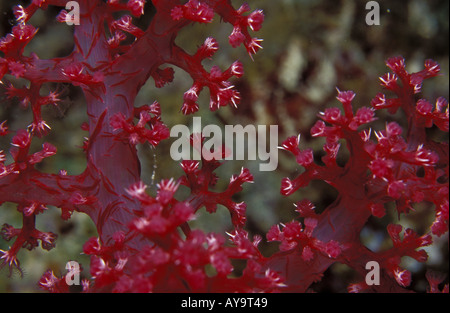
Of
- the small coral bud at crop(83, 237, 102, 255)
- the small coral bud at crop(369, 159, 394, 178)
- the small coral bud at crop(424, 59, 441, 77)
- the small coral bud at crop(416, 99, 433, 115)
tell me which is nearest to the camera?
→ the small coral bud at crop(369, 159, 394, 178)

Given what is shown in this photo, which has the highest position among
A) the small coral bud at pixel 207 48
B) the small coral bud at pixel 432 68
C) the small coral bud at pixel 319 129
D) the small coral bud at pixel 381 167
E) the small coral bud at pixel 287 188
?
the small coral bud at pixel 207 48

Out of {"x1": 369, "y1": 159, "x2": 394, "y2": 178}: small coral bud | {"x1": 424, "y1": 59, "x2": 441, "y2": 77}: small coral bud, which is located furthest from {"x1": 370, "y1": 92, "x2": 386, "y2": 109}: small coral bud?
{"x1": 369, "y1": 159, "x2": 394, "y2": 178}: small coral bud

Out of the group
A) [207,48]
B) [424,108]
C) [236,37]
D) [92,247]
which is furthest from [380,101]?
[92,247]

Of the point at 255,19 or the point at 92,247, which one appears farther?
the point at 255,19

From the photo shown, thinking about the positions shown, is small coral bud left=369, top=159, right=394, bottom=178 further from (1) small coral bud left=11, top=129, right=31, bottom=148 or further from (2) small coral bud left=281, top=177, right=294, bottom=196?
(1) small coral bud left=11, top=129, right=31, bottom=148

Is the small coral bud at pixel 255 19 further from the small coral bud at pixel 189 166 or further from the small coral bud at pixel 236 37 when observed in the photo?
the small coral bud at pixel 189 166

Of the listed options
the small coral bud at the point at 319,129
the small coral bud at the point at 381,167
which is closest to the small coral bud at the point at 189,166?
the small coral bud at the point at 319,129

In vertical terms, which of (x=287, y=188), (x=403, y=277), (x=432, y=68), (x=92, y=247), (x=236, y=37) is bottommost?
(x=403, y=277)

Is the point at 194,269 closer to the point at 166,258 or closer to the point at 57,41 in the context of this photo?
the point at 166,258

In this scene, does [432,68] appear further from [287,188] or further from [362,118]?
[287,188]

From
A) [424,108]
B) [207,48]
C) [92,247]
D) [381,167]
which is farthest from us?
[207,48]

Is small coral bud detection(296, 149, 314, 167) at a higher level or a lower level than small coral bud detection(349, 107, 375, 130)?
lower

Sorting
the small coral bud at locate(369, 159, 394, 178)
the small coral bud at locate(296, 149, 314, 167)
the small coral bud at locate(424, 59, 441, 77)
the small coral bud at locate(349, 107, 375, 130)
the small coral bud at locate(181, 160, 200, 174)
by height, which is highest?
the small coral bud at locate(424, 59, 441, 77)
